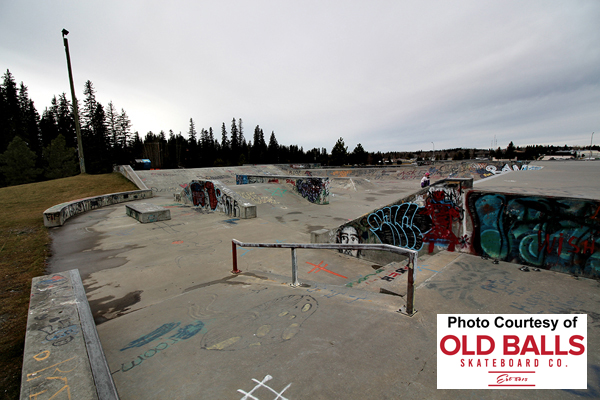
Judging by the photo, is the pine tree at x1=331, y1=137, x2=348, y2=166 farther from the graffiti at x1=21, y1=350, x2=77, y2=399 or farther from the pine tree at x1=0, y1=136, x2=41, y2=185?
the graffiti at x1=21, y1=350, x2=77, y2=399

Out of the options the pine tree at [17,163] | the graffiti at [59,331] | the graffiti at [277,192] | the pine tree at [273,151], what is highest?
the pine tree at [273,151]

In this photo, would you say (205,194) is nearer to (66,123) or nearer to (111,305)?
(111,305)

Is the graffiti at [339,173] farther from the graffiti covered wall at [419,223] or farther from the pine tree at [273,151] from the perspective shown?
the pine tree at [273,151]

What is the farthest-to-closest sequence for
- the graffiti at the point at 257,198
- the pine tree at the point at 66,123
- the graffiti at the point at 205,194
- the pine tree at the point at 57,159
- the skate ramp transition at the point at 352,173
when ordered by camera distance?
the pine tree at the point at 66,123, the pine tree at the point at 57,159, the skate ramp transition at the point at 352,173, the graffiti at the point at 257,198, the graffiti at the point at 205,194

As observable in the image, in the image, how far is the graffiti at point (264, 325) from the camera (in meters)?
2.78

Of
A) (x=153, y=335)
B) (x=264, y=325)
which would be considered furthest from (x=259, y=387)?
(x=153, y=335)

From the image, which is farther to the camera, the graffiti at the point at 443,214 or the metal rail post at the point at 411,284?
the graffiti at the point at 443,214

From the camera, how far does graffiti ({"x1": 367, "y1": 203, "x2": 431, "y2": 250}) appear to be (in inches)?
269

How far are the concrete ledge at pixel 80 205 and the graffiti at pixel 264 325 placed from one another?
41.6 feet

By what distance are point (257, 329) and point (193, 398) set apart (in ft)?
3.35

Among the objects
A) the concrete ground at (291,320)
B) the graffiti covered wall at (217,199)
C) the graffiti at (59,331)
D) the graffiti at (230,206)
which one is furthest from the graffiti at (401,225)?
the graffiti at (230,206)

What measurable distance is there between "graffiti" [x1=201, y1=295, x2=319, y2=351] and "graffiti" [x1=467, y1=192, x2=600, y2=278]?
417cm

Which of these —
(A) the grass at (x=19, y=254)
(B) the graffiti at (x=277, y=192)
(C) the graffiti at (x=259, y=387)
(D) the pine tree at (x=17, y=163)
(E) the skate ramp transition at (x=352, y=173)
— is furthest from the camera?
(D) the pine tree at (x=17, y=163)

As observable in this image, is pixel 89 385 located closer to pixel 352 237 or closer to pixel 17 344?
pixel 17 344
